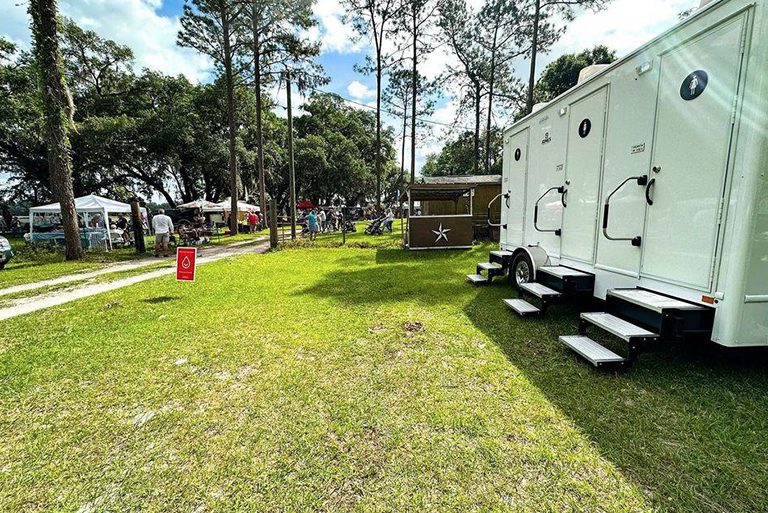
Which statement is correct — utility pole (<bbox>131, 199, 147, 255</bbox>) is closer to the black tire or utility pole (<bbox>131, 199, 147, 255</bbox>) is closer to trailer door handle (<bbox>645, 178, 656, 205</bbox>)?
the black tire

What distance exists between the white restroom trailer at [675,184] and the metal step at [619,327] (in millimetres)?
15

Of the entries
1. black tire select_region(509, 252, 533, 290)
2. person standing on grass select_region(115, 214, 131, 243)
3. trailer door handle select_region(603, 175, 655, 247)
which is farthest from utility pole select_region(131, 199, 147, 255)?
trailer door handle select_region(603, 175, 655, 247)

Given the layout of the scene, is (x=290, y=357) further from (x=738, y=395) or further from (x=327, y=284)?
(x=738, y=395)

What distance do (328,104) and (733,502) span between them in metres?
42.7

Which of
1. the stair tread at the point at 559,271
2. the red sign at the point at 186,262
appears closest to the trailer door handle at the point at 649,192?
the stair tread at the point at 559,271

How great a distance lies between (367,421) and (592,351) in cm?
234

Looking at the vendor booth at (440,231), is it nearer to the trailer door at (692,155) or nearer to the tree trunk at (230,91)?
the trailer door at (692,155)

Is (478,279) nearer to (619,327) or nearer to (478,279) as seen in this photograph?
(478,279)

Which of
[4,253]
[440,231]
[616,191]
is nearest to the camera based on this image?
[616,191]

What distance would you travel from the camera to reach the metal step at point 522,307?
179 inches

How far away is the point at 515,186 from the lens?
6.47 meters

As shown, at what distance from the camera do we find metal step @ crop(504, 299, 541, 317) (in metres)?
4.55

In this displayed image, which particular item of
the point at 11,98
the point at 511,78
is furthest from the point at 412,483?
the point at 11,98

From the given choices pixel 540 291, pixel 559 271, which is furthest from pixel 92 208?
pixel 559 271
